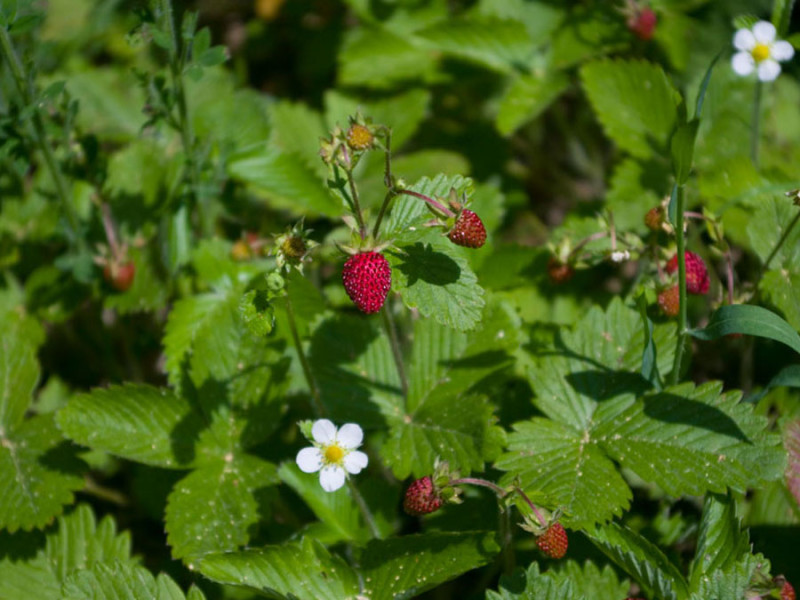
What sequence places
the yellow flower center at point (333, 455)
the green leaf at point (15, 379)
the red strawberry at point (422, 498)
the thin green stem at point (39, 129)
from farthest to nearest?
the green leaf at point (15, 379) < the thin green stem at point (39, 129) < the yellow flower center at point (333, 455) < the red strawberry at point (422, 498)

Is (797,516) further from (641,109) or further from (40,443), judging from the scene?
(40,443)

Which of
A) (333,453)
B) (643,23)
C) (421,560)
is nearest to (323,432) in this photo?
(333,453)

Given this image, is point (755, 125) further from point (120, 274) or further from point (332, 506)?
point (120, 274)

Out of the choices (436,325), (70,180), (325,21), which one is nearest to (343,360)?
(436,325)

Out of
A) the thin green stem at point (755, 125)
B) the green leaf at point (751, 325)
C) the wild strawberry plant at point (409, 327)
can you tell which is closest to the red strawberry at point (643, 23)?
the wild strawberry plant at point (409, 327)

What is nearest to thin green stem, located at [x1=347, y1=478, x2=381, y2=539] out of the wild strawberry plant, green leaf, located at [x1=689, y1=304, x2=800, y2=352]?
the wild strawberry plant

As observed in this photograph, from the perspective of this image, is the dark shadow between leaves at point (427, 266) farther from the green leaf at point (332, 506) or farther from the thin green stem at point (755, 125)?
the thin green stem at point (755, 125)
